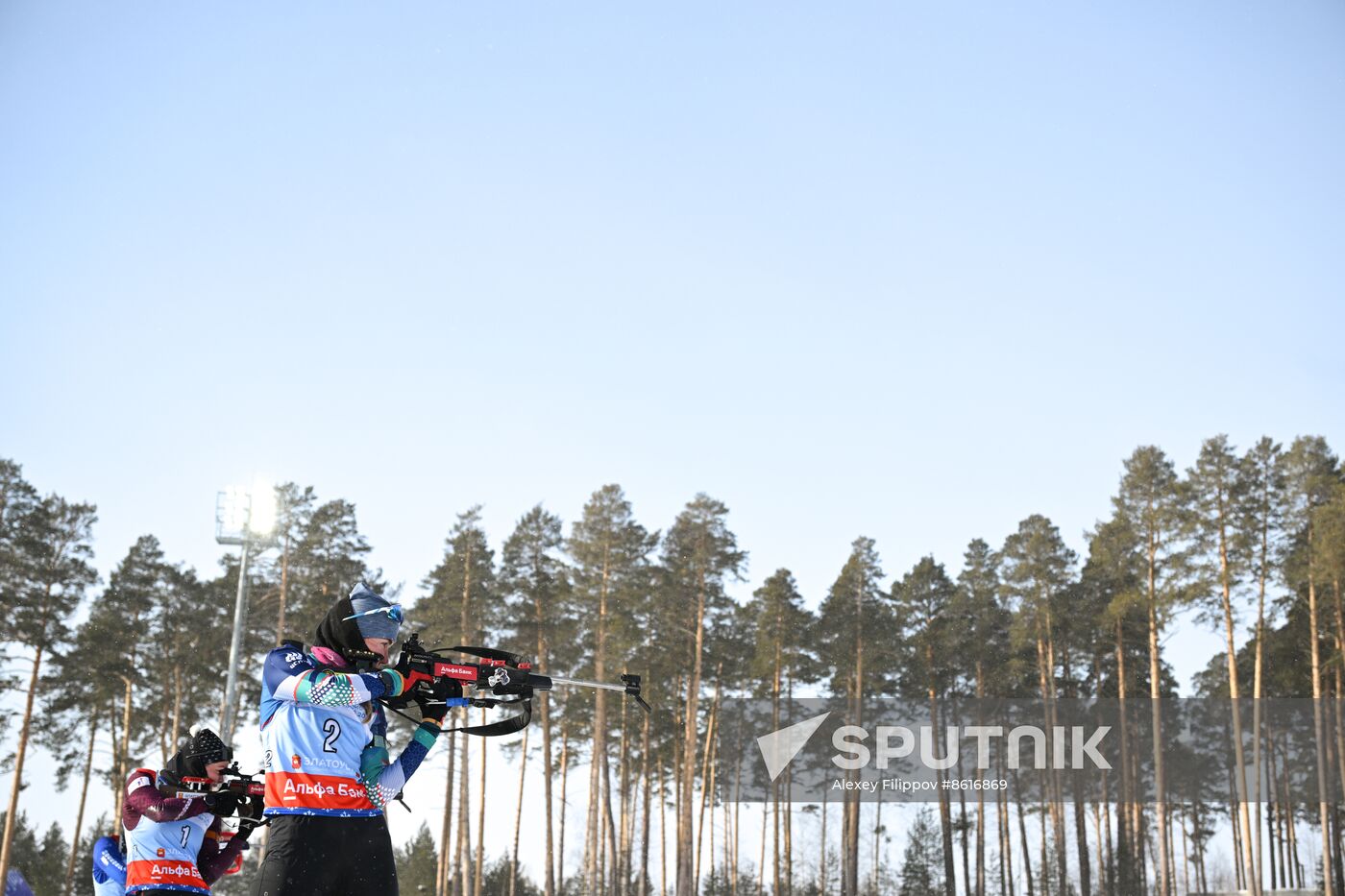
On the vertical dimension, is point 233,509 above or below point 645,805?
above

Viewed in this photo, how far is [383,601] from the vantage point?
5688 mm

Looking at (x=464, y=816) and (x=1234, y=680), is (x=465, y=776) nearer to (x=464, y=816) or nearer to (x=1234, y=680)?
(x=464, y=816)

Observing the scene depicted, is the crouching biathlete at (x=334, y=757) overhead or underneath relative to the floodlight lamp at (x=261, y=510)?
underneath

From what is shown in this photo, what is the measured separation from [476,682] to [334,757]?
840mm

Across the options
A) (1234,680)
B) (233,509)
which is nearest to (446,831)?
(233,509)

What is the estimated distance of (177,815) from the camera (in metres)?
7.25

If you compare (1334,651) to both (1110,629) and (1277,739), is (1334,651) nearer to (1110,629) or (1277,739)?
(1110,629)

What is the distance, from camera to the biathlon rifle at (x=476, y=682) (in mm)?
5797

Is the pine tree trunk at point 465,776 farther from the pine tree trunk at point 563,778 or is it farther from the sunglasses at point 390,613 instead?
the sunglasses at point 390,613

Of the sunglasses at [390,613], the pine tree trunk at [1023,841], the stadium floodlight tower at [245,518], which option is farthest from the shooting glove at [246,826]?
the pine tree trunk at [1023,841]

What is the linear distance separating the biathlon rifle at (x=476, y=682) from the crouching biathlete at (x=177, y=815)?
190 cm

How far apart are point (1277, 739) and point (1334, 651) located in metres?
11.8

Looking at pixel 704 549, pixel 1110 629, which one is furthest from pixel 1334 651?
pixel 704 549

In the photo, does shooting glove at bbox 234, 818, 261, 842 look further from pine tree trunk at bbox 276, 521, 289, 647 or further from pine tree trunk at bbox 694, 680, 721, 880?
pine tree trunk at bbox 694, 680, 721, 880
